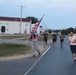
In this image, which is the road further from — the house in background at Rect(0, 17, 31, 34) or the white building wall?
the white building wall

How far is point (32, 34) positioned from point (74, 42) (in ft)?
16.6

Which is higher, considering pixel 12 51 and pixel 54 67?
pixel 54 67

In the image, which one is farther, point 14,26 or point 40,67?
point 14,26

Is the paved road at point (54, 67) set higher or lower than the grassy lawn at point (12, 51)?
higher

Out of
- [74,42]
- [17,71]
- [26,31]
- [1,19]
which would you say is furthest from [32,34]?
[1,19]

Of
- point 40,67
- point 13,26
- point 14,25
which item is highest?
point 14,25

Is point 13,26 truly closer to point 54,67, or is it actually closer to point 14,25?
point 14,25

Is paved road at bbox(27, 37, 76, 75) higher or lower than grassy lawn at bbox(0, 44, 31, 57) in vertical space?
higher

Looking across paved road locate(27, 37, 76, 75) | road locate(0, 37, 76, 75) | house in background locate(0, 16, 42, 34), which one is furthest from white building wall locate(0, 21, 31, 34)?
road locate(0, 37, 76, 75)

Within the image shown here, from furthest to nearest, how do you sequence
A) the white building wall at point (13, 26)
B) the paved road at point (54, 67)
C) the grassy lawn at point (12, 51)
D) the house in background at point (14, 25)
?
the house in background at point (14, 25), the white building wall at point (13, 26), the grassy lawn at point (12, 51), the paved road at point (54, 67)

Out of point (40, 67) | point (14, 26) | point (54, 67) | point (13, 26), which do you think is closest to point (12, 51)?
point (40, 67)

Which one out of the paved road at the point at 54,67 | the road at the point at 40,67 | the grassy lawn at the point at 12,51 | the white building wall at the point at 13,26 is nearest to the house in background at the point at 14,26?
the white building wall at the point at 13,26

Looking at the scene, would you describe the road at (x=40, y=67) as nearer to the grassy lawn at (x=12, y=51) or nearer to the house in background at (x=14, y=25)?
the grassy lawn at (x=12, y=51)

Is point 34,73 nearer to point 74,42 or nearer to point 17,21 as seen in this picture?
point 74,42
